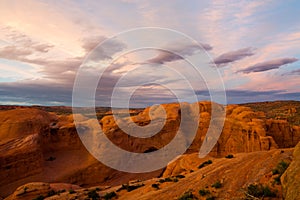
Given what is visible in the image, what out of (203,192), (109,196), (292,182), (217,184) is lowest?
(109,196)

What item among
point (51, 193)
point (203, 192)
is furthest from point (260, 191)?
point (51, 193)

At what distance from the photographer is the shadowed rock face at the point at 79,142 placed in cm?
3067

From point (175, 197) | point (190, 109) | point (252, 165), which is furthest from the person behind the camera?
point (190, 109)

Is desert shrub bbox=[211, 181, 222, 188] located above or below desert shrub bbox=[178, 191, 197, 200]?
above

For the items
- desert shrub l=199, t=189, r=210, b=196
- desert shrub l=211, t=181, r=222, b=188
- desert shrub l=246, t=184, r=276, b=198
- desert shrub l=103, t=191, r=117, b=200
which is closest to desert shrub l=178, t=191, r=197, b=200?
desert shrub l=199, t=189, r=210, b=196

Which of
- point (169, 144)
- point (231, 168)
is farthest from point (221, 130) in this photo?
point (231, 168)

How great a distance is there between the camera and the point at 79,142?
1513 inches

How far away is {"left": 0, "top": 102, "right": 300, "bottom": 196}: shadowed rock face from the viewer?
30.7 metres

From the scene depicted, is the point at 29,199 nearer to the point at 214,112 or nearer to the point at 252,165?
the point at 252,165

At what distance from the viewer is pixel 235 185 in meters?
11.6

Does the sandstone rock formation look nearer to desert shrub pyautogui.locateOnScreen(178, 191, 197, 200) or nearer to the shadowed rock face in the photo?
desert shrub pyautogui.locateOnScreen(178, 191, 197, 200)

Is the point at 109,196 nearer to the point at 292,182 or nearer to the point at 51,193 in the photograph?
the point at 51,193

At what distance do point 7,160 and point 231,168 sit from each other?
91.6 feet

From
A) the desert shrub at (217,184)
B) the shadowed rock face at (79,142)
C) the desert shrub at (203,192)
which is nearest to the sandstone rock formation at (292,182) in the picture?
the desert shrub at (217,184)
